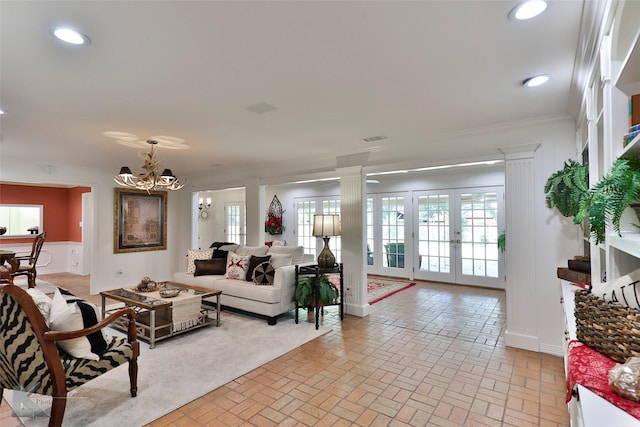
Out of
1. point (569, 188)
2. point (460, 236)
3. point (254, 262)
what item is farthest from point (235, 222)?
point (569, 188)

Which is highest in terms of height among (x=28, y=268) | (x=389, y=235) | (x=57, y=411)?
(x=389, y=235)

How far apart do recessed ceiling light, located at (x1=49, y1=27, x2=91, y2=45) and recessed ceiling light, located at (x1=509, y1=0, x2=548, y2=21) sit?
224cm

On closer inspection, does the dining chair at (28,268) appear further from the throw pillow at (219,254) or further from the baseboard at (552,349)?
the baseboard at (552,349)

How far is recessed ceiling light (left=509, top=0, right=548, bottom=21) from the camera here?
4.94ft

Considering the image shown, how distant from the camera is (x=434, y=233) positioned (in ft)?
22.6

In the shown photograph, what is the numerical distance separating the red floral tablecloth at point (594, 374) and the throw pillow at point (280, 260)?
3.70 metres

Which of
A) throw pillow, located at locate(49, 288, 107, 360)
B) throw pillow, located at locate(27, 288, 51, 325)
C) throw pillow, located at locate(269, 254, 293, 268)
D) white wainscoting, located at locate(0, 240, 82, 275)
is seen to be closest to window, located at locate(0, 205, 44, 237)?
white wainscoting, located at locate(0, 240, 82, 275)

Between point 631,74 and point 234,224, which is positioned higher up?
point 631,74

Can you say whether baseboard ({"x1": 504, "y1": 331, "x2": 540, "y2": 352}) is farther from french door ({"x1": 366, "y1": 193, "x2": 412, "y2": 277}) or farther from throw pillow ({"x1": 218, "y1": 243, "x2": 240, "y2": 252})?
throw pillow ({"x1": 218, "y1": 243, "x2": 240, "y2": 252})

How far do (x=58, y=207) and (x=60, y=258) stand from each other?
135cm

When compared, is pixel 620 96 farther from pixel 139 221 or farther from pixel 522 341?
pixel 139 221

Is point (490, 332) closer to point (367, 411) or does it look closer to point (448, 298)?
point (448, 298)

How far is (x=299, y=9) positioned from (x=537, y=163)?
9.70 ft

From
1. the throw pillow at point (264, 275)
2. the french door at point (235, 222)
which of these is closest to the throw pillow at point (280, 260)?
the throw pillow at point (264, 275)
